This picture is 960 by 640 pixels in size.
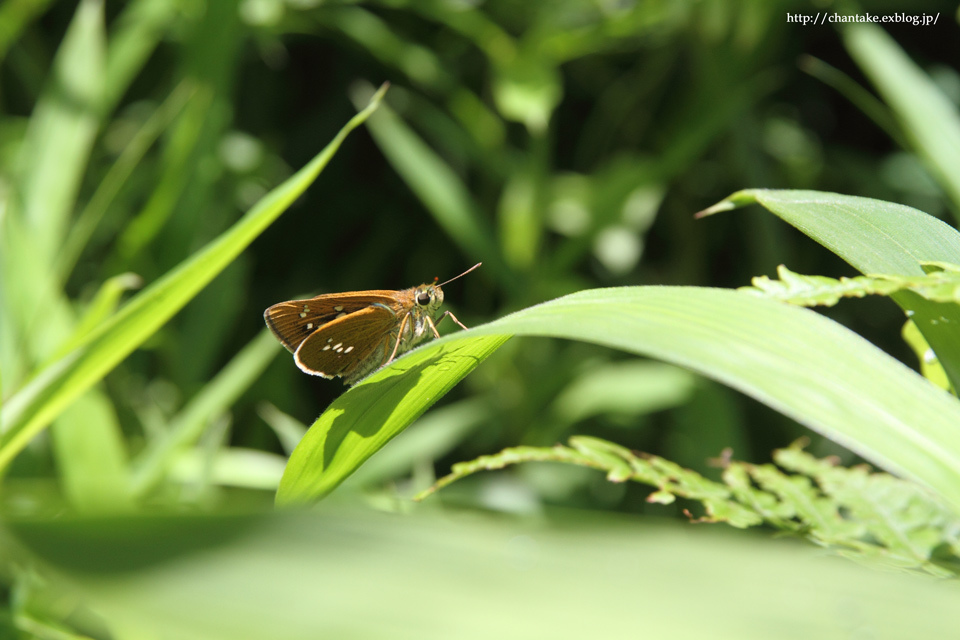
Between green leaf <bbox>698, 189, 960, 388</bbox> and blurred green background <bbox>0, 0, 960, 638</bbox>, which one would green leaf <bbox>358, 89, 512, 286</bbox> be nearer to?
blurred green background <bbox>0, 0, 960, 638</bbox>

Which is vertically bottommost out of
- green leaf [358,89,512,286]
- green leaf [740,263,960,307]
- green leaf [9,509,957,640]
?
green leaf [9,509,957,640]

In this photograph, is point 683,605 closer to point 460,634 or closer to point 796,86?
point 460,634

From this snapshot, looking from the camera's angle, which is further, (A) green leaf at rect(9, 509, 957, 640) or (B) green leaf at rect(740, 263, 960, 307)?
(B) green leaf at rect(740, 263, 960, 307)

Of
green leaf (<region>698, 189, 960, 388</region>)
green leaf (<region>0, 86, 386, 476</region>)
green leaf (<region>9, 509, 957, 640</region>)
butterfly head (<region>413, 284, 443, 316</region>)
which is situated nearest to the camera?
green leaf (<region>9, 509, 957, 640</region>)

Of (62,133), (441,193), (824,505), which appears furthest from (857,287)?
(62,133)

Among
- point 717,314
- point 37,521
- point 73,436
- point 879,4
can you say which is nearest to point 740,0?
point 879,4

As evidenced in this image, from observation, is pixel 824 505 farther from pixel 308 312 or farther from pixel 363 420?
pixel 308 312

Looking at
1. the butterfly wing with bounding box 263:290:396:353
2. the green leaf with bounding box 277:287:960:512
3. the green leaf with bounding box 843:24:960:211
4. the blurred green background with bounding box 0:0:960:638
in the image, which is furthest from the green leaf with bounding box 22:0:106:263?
the green leaf with bounding box 843:24:960:211
